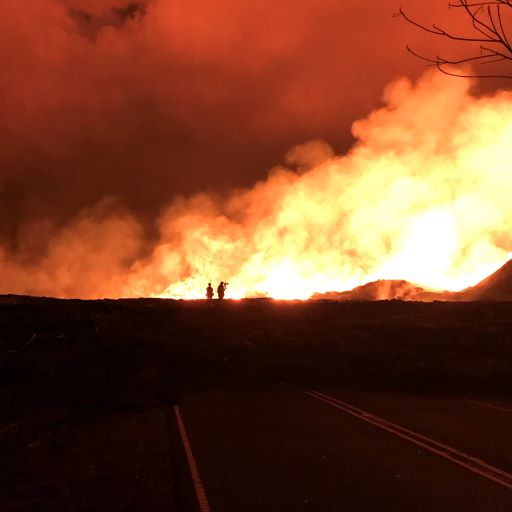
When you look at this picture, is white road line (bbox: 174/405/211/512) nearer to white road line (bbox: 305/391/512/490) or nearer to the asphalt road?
the asphalt road

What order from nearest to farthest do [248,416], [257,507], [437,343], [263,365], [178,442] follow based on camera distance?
[257,507]
[178,442]
[248,416]
[263,365]
[437,343]

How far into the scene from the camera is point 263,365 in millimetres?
24984

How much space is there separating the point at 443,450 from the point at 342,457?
1.97m

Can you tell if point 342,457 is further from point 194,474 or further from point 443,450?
point 194,474

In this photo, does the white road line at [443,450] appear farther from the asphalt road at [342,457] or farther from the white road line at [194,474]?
the white road line at [194,474]

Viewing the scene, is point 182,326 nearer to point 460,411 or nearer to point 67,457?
point 460,411

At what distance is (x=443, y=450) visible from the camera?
11.2 meters

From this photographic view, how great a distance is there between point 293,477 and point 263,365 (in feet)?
51.9

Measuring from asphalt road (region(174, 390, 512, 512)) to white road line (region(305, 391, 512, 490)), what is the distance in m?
0.02

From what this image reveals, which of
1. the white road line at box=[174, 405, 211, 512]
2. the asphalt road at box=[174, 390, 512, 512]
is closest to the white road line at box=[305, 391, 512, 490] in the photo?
the asphalt road at box=[174, 390, 512, 512]

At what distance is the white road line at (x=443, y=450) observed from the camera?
9.25 metres

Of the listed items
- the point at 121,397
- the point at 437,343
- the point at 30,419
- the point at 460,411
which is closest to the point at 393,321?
the point at 437,343

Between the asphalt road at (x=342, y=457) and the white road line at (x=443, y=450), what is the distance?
0.02m

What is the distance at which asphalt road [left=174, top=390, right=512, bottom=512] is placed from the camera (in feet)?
26.2
